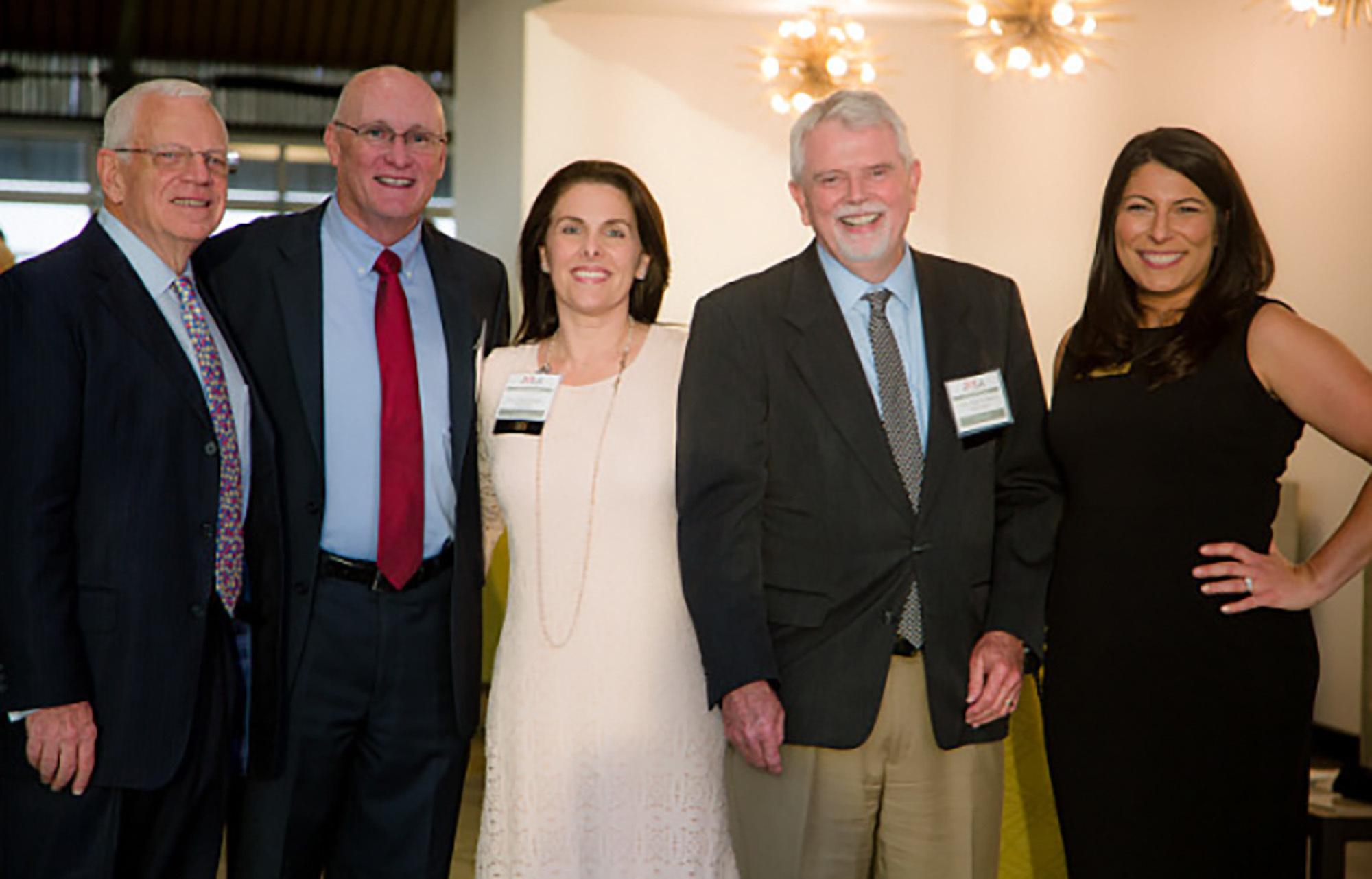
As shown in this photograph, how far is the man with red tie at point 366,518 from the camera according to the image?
9.32ft

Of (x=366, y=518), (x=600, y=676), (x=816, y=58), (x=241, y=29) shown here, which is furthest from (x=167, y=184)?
(x=241, y=29)

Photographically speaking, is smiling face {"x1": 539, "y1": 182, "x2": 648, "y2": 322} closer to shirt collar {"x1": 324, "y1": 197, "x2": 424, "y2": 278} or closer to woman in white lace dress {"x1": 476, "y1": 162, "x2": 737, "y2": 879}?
woman in white lace dress {"x1": 476, "y1": 162, "x2": 737, "y2": 879}

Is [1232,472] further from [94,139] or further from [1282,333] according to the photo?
[94,139]

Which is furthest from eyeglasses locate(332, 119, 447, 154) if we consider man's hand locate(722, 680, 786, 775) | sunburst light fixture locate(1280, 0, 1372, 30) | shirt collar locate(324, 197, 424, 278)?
sunburst light fixture locate(1280, 0, 1372, 30)

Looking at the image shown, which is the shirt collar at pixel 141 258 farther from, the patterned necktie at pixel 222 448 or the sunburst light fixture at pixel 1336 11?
the sunburst light fixture at pixel 1336 11

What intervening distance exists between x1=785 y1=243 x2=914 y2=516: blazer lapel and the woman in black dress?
1.43 feet

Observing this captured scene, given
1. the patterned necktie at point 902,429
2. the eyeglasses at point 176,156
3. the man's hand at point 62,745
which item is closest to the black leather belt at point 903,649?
the patterned necktie at point 902,429

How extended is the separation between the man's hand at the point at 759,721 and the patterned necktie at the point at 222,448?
0.95m

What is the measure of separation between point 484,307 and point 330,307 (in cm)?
34

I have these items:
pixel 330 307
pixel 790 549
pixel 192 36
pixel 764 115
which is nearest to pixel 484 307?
pixel 330 307

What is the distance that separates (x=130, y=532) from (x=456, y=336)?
78 centimetres

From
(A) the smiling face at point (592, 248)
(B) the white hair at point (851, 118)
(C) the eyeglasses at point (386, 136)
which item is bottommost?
(A) the smiling face at point (592, 248)

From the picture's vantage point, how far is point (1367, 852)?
16.8 feet

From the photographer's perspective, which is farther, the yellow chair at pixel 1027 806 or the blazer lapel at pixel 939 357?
the yellow chair at pixel 1027 806
